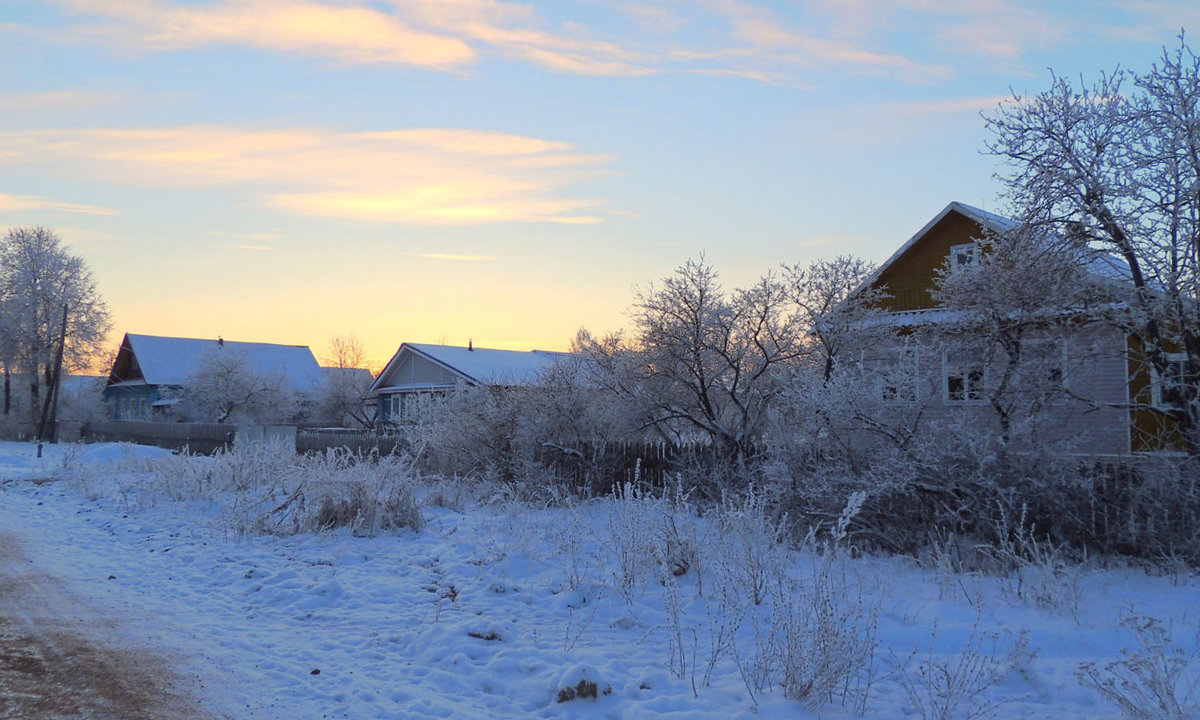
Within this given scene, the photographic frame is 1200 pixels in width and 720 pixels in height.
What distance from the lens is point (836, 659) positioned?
5.03 m

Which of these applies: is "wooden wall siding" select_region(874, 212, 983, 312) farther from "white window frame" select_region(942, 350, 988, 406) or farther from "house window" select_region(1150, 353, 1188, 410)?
"house window" select_region(1150, 353, 1188, 410)

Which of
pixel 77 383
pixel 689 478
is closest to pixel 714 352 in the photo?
pixel 689 478

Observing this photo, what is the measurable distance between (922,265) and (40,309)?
43.2 metres

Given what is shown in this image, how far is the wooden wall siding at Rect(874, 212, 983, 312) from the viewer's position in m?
20.9

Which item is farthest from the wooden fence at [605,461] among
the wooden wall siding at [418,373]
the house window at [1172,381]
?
the wooden wall siding at [418,373]

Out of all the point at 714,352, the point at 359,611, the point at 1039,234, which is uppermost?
the point at 1039,234

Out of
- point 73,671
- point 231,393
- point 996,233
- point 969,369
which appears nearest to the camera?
point 73,671

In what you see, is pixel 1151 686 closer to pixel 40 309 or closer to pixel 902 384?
pixel 902 384

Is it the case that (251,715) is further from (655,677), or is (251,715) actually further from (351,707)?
(655,677)

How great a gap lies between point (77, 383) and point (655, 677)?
199 feet

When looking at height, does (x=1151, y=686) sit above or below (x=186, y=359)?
below

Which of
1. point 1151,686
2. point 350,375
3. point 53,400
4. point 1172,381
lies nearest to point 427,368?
point 350,375

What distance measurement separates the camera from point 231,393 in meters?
44.3

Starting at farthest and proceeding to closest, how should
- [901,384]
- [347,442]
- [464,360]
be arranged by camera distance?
1. [464,360]
2. [347,442]
3. [901,384]
